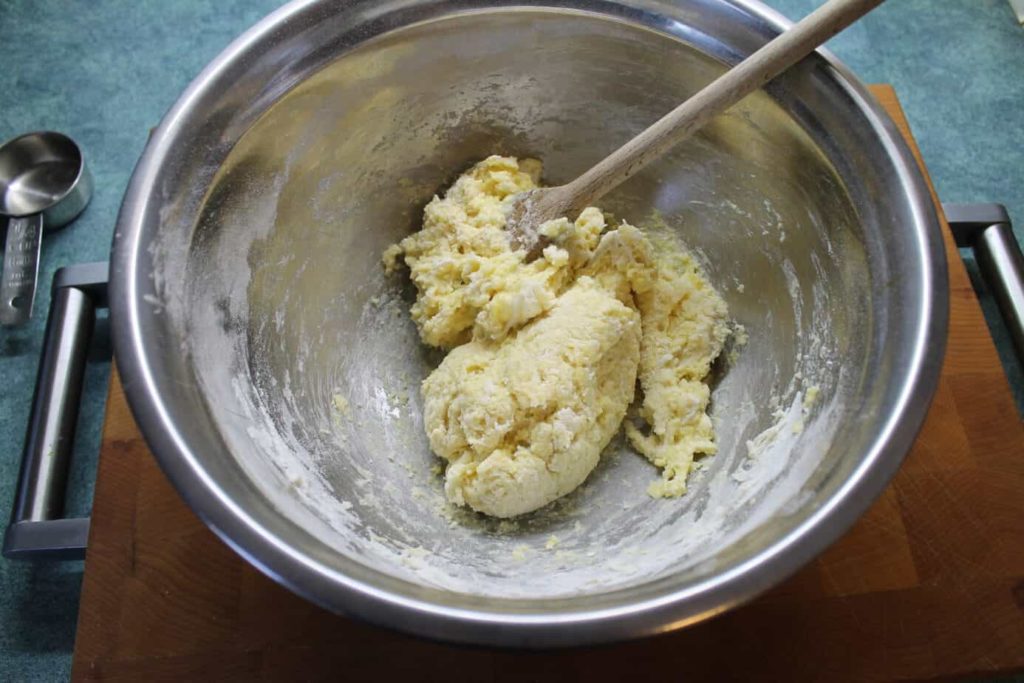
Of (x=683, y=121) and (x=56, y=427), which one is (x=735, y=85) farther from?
(x=56, y=427)

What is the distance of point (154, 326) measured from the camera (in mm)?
1059

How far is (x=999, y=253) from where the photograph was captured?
1.76m

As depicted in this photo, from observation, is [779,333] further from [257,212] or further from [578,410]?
[257,212]

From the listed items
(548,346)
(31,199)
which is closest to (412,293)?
(548,346)

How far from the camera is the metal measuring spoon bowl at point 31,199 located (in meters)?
1.90

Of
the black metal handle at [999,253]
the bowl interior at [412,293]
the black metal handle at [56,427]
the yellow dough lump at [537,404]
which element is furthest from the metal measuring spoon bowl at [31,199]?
the black metal handle at [999,253]

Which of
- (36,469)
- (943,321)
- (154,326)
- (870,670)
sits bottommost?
(870,670)

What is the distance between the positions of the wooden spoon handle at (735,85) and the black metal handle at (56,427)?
3.83ft

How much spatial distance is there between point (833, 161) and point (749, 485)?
1.69 feet

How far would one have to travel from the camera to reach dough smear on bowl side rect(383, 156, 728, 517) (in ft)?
4.18

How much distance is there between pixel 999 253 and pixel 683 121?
3.22 ft

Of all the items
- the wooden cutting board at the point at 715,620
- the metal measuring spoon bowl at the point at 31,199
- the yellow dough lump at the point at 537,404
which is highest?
the metal measuring spoon bowl at the point at 31,199

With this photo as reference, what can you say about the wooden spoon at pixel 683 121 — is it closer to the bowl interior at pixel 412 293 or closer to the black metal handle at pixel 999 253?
the bowl interior at pixel 412 293

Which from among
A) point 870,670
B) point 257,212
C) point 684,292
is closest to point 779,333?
point 684,292
